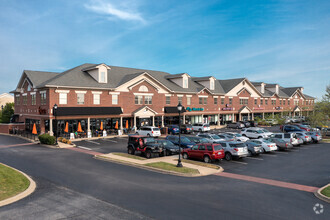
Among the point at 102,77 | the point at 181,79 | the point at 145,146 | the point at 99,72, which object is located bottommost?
the point at 145,146

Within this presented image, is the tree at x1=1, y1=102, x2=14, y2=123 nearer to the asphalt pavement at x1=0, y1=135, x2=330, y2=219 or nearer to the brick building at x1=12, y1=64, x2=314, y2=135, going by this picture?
the brick building at x1=12, y1=64, x2=314, y2=135

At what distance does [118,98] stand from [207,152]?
81.6 feet

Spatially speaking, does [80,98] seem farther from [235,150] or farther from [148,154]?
[235,150]

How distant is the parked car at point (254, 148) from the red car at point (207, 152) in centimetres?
389

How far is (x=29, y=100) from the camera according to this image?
43375 mm

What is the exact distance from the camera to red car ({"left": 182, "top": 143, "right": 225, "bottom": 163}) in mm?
21688

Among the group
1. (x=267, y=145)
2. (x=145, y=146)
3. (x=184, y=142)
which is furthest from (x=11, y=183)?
(x=267, y=145)

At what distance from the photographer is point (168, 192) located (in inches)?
527

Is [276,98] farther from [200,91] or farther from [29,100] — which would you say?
[29,100]

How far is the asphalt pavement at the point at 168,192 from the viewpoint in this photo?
10.6 metres

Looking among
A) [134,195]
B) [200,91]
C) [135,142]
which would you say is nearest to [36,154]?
[135,142]

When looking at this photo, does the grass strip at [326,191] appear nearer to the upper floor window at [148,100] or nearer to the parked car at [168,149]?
the parked car at [168,149]

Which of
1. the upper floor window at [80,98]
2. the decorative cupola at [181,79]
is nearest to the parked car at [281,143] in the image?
the upper floor window at [80,98]

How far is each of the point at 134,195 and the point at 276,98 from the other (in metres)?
73.9
